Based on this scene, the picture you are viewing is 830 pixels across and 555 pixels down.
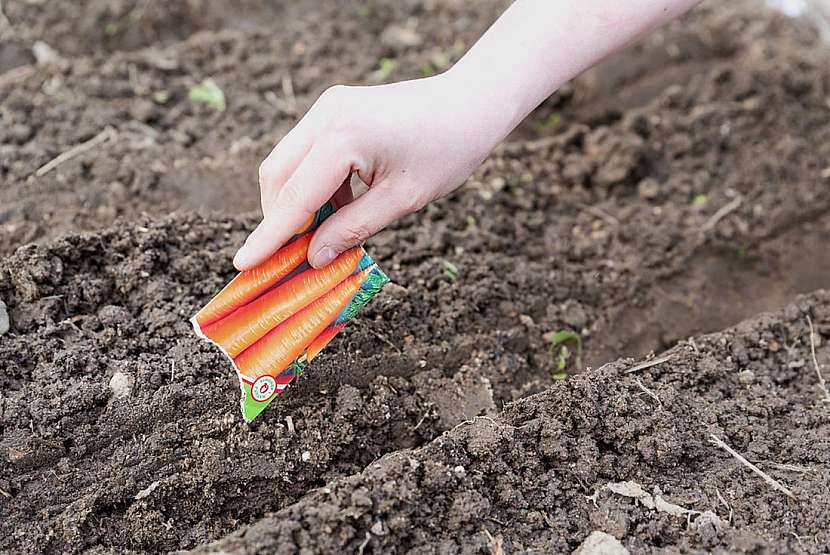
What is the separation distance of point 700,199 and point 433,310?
1.23 meters

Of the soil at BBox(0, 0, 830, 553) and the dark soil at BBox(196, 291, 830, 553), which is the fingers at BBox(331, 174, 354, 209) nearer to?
the soil at BBox(0, 0, 830, 553)

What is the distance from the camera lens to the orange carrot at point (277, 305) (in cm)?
178

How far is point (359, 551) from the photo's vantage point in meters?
1.65

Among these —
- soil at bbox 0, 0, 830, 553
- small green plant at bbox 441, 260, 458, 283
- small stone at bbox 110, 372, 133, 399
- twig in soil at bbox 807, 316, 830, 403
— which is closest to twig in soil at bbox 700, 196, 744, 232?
soil at bbox 0, 0, 830, 553

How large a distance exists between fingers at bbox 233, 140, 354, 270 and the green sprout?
1.54m

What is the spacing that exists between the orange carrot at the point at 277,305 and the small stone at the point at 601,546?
0.78 metres

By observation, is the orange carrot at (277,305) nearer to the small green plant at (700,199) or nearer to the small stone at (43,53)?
the small green plant at (700,199)

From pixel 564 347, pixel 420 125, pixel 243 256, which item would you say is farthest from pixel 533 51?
pixel 564 347

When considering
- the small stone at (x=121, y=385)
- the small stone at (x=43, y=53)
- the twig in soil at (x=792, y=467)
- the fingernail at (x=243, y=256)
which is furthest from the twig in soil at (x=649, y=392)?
the small stone at (x=43, y=53)

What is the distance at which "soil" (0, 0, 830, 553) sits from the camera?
183 cm

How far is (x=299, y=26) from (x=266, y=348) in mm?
2124

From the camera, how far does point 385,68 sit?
3.32 meters

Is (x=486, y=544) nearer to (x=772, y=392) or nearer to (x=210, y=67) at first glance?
(x=772, y=392)

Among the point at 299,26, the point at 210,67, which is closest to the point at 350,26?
the point at 299,26
